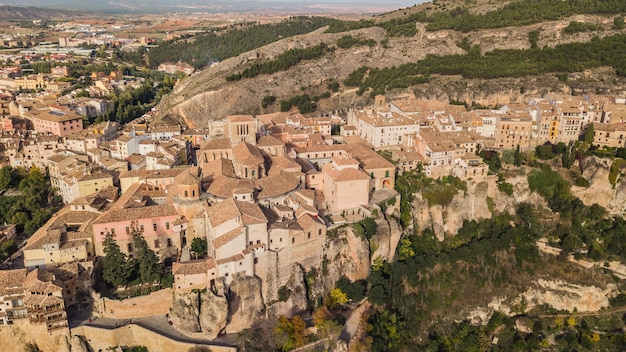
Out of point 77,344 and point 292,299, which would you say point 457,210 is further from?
point 77,344

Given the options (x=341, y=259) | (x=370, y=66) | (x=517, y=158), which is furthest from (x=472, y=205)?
(x=370, y=66)

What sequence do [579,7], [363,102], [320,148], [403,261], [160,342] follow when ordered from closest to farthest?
[160,342] < [403,261] < [320,148] < [363,102] < [579,7]

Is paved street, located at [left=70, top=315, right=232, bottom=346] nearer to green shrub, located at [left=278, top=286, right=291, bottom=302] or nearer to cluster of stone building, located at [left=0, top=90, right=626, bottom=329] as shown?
cluster of stone building, located at [left=0, top=90, right=626, bottom=329]

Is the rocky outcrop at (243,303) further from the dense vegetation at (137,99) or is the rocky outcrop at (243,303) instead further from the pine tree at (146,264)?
the dense vegetation at (137,99)

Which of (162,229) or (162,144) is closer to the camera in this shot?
(162,229)

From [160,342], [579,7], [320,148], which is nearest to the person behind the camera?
[160,342]

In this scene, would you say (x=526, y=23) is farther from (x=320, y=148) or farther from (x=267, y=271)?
(x=267, y=271)

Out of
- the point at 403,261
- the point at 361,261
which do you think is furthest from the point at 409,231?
the point at 361,261

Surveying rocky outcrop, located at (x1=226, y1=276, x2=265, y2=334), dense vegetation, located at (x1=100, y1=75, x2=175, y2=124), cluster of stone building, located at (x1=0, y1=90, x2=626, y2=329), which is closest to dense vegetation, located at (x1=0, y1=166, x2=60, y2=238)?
cluster of stone building, located at (x1=0, y1=90, x2=626, y2=329)
